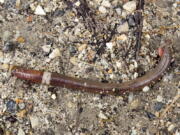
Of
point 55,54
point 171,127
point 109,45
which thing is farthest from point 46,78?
point 171,127

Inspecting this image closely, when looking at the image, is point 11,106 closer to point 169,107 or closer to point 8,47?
point 8,47

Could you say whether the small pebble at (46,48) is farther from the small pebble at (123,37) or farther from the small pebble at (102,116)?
the small pebble at (102,116)

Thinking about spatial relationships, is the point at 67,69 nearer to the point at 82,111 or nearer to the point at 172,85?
the point at 82,111

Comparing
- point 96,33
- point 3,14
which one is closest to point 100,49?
point 96,33

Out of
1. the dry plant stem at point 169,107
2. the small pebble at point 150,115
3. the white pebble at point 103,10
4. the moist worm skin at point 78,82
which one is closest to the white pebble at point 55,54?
the moist worm skin at point 78,82

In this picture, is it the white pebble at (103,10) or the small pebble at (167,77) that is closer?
the small pebble at (167,77)

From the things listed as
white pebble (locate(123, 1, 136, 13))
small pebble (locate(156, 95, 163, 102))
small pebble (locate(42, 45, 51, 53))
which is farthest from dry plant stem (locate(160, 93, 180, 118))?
small pebble (locate(42, 45, 51, 53))

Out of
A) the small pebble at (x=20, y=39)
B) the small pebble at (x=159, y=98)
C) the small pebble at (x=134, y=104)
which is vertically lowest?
the small pebble at (x=134, y=104)
